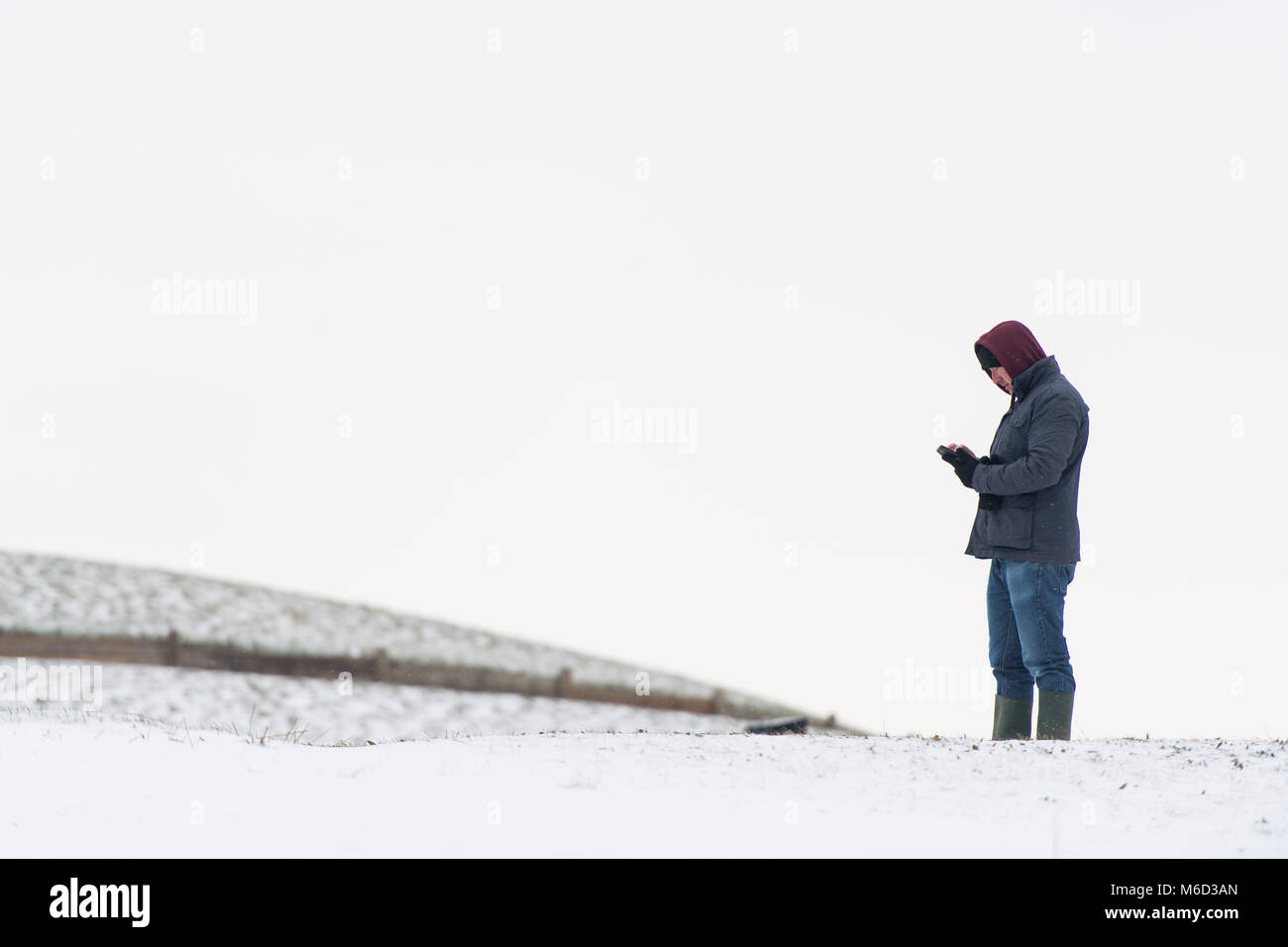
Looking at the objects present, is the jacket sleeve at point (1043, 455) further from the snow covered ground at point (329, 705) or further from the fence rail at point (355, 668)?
the fence rail at point (355, 668)

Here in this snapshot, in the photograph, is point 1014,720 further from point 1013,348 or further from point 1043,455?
point 1013,348

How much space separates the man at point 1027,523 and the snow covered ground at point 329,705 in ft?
22.9

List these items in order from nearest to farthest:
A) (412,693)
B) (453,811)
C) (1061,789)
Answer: (453,811) → (1061,789) → (412,693)

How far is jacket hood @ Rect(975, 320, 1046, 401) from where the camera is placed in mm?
6023

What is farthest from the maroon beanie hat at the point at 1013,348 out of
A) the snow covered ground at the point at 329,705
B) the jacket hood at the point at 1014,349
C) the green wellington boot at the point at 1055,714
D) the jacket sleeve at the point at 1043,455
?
the snow covered ground at the point at 329,705

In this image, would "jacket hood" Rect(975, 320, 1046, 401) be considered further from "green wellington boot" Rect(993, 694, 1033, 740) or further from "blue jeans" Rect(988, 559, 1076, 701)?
"green wellington boot" Rect(993, 694, 1033, 740)

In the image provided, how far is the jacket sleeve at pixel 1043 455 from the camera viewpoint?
565 centimetres

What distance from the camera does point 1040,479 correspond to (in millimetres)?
5645

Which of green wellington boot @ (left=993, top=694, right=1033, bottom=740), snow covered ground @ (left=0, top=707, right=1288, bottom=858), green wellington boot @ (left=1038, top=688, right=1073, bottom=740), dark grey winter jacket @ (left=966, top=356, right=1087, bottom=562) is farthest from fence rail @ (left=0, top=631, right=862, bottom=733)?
dark grey winter jacket @ (left=966, top=356, right=1087, bottom=562)
